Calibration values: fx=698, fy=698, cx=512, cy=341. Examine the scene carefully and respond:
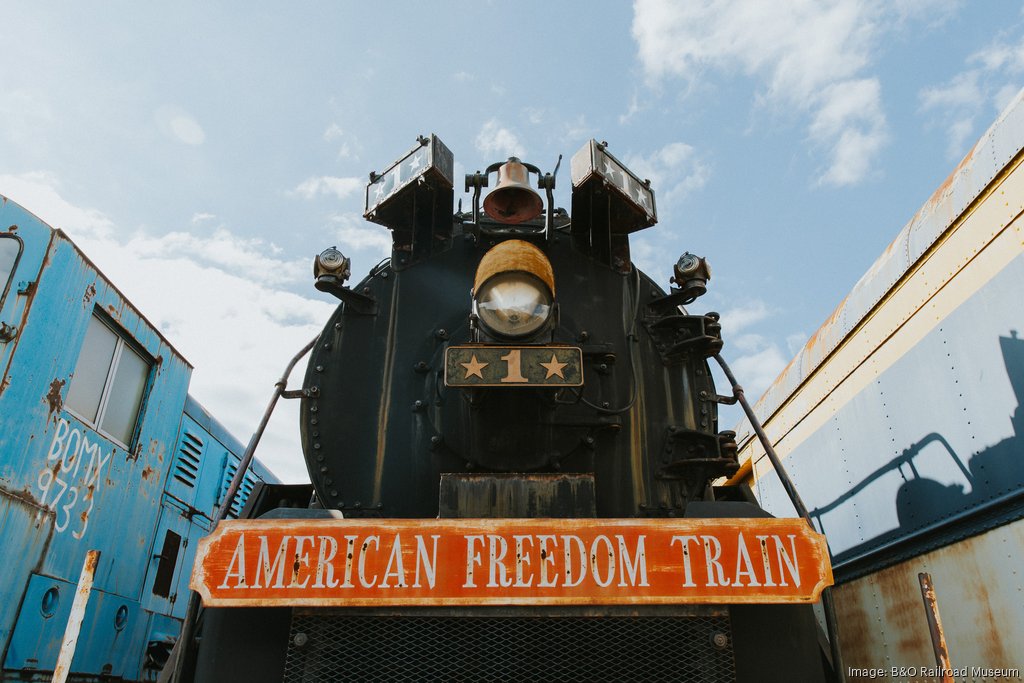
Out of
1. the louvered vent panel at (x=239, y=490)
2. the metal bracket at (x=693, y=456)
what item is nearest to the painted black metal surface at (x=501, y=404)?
the metal bracket at (x=693, y=456)

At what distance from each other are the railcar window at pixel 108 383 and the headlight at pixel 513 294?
257 cm

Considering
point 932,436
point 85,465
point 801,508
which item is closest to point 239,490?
point 85,465

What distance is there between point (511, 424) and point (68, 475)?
2465mm

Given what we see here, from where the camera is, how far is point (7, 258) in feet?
10.9

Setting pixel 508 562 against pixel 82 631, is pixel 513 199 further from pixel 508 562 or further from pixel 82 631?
pixel 82 631

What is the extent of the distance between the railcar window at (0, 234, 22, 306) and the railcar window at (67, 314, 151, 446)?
0.62 meters

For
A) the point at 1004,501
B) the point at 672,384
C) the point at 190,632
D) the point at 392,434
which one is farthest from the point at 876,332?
the point at 190,632

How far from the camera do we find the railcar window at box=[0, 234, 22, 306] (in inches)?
129

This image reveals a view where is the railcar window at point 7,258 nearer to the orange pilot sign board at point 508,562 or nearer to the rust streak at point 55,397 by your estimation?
the rust streak at point 55,397

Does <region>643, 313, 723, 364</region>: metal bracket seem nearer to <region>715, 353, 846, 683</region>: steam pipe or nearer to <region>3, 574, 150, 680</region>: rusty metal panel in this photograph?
<region>715, 353, 846, 683</region>: steam pipe

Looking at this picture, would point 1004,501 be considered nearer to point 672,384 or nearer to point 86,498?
point 672,384

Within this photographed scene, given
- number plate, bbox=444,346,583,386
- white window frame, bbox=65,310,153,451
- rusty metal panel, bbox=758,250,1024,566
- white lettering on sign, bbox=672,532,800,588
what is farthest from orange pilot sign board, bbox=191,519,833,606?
white window frame, bbox=65,310,153,451

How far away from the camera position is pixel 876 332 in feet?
13.2

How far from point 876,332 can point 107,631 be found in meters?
4.69
